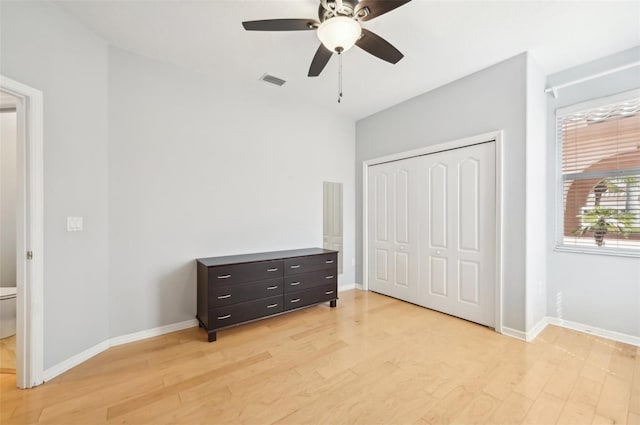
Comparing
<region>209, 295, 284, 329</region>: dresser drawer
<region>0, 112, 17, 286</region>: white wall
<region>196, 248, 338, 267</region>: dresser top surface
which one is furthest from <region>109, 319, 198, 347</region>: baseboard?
<region>0, 112, 17, 286</region>: white wall

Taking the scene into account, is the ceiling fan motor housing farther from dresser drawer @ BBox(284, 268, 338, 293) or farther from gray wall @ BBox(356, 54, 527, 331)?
dresser drawer @ BBox(284, 268, 338, 293)

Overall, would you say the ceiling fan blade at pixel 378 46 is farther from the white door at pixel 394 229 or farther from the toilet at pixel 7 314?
the toilet at pixel 7 314

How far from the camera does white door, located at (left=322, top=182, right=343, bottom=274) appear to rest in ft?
14.0

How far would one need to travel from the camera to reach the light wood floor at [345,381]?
5.50 ft

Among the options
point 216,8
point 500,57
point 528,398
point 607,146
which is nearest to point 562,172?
point 607,146

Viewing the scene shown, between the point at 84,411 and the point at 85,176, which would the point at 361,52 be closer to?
the point at 85,176

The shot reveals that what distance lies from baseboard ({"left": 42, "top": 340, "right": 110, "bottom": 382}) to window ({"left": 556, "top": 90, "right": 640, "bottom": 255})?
4993mm

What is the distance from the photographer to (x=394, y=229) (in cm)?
402

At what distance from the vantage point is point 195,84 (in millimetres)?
3045

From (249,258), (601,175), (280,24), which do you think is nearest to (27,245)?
(249,258)

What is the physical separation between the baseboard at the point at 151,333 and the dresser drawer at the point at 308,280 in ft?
3.82

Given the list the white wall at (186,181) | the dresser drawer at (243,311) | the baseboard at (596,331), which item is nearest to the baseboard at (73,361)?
the white wall at (186,181)

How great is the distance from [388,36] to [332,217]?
264 centimetres

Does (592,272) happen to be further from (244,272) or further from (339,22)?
(244,272)
